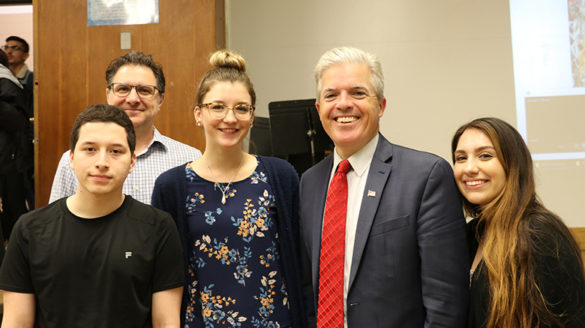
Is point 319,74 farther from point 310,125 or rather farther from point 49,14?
point 49,14

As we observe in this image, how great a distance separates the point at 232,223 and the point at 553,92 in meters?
4.29

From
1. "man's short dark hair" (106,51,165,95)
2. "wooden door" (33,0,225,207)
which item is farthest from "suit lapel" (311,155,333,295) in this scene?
"wooden door" (33,0,225,207)

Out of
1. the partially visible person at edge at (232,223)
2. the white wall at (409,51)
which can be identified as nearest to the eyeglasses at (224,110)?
the partially visible person at edge at (232,223)

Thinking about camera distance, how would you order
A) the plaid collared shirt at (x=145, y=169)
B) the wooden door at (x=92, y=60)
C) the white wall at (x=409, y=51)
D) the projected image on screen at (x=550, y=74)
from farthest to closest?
the white wall at (x=409, y=51)
the projected image on screen at (x=550, y=74)
the wooden door at (x=92, y=60)
the plaid collared shirt at (x=145, y=169)

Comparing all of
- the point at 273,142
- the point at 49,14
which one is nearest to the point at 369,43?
the point at 273,142

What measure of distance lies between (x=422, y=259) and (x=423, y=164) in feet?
0.98

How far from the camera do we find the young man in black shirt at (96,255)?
4.86ft

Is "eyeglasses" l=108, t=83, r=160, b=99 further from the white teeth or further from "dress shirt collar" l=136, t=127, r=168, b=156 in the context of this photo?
the white teeth

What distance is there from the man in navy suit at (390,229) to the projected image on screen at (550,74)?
3.82 meters

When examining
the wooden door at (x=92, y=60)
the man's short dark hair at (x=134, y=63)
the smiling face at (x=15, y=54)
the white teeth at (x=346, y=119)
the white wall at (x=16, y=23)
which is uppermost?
the white wall at (x=16, y=23)

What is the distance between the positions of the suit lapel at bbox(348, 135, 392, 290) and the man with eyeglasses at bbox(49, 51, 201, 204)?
949mm

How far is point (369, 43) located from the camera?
16.9 feet

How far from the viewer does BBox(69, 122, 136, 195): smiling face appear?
1.54m

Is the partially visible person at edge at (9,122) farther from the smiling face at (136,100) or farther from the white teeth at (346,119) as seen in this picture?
the white teeth at (346,119)
